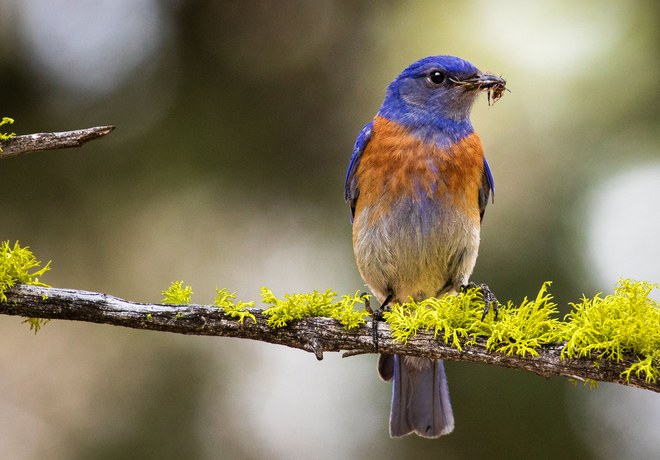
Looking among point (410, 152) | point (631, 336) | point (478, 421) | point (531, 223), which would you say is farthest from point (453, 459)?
point (631, 336)

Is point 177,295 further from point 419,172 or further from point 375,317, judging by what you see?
point 419,172

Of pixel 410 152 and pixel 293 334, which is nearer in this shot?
pixel 293 334

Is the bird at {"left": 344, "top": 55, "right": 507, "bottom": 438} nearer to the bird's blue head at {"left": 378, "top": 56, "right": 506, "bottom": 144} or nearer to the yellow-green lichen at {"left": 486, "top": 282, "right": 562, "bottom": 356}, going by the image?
the bird's blue head at {"left": 378, "top": 56, "right": 506, "bottom": 144}

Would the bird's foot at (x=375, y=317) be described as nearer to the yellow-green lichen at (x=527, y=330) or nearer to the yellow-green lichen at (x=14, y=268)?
the yellow-green lichen at (x=527, y=330)

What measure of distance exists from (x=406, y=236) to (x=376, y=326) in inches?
40.0

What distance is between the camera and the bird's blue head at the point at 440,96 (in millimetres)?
4707

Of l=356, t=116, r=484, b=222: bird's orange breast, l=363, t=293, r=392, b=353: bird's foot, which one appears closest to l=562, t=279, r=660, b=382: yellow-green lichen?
l=363, t=293, r=392, b=353: bird's foot

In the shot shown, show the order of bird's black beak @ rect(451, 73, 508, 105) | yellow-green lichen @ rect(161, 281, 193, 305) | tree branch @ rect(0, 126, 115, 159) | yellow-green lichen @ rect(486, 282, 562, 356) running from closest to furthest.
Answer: tree branch @ rect(0, 126, 115, 159)
yellow-green lichen @ rect(486, 282, 562, 356)
yellow-green lichen @ rect(161, 281, 193, 305)
bird's black beak @ rect(451, 73, 508, 105)

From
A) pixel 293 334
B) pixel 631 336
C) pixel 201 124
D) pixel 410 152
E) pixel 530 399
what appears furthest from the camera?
pixel 201 124

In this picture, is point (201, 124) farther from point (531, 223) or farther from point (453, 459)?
point (453, 459)

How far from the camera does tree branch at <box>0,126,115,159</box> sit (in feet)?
10.6

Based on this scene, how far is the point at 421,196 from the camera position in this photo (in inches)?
179

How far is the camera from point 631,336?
10.8ft

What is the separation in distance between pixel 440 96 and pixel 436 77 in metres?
0.13
